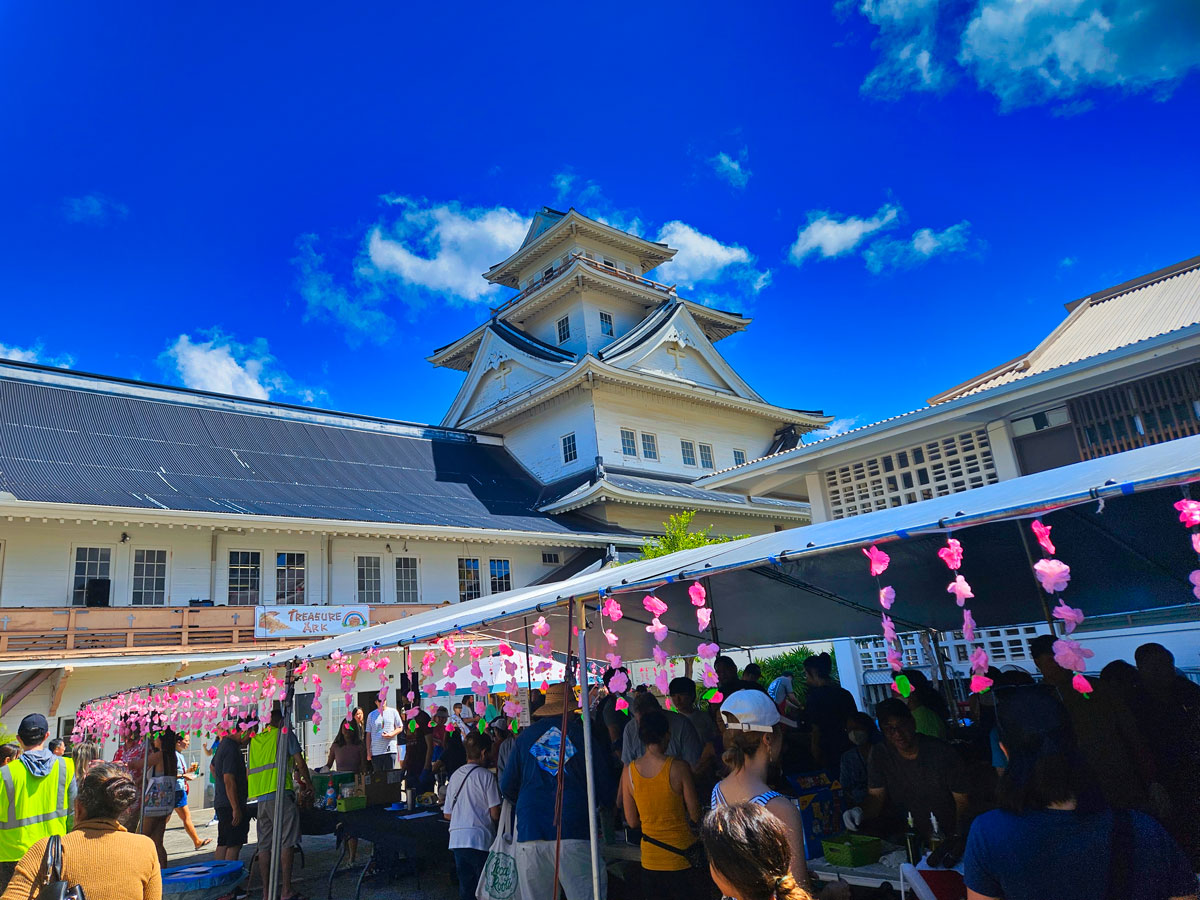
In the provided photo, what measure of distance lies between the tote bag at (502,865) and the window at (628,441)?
2319 centimetres

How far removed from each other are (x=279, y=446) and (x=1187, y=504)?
25.9 meters

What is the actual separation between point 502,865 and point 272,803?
3.88 m

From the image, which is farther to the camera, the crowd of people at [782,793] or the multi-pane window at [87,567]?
the multi-pane window at [87,567]

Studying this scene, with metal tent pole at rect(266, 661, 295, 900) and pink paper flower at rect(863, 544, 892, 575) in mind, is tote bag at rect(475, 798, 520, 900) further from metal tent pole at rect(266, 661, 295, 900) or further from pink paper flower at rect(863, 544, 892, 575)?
pink paper flower at rect(863, 544, 892, 575)

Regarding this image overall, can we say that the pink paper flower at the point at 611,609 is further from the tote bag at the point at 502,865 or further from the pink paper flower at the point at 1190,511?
the pink paper flower at the point at 1190,511

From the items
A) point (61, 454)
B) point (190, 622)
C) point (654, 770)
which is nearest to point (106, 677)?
point (190, 622)

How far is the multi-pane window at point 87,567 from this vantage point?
Answer: 18375 millimetres

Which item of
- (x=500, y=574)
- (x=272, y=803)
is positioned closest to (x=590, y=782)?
(x=272, y=803)

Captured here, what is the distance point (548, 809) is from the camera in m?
5.59

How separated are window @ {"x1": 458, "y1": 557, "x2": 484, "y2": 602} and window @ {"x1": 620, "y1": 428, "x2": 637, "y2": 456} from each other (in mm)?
7637

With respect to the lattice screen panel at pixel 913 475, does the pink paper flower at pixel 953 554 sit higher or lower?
lower

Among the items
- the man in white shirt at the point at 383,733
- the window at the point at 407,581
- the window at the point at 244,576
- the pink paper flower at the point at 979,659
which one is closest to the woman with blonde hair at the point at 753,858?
the pink paper flower at the point at 979,659

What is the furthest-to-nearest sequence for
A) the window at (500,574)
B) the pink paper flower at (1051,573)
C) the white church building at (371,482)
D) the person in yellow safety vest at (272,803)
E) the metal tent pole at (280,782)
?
the window at (500,574) → the white church building at (371,482) → the person in yellow safety vest at (272,803) → the metal tent pole at (280,782) → the pink paper flower at (1051,573)

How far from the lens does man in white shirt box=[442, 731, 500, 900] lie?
20.9 ft
